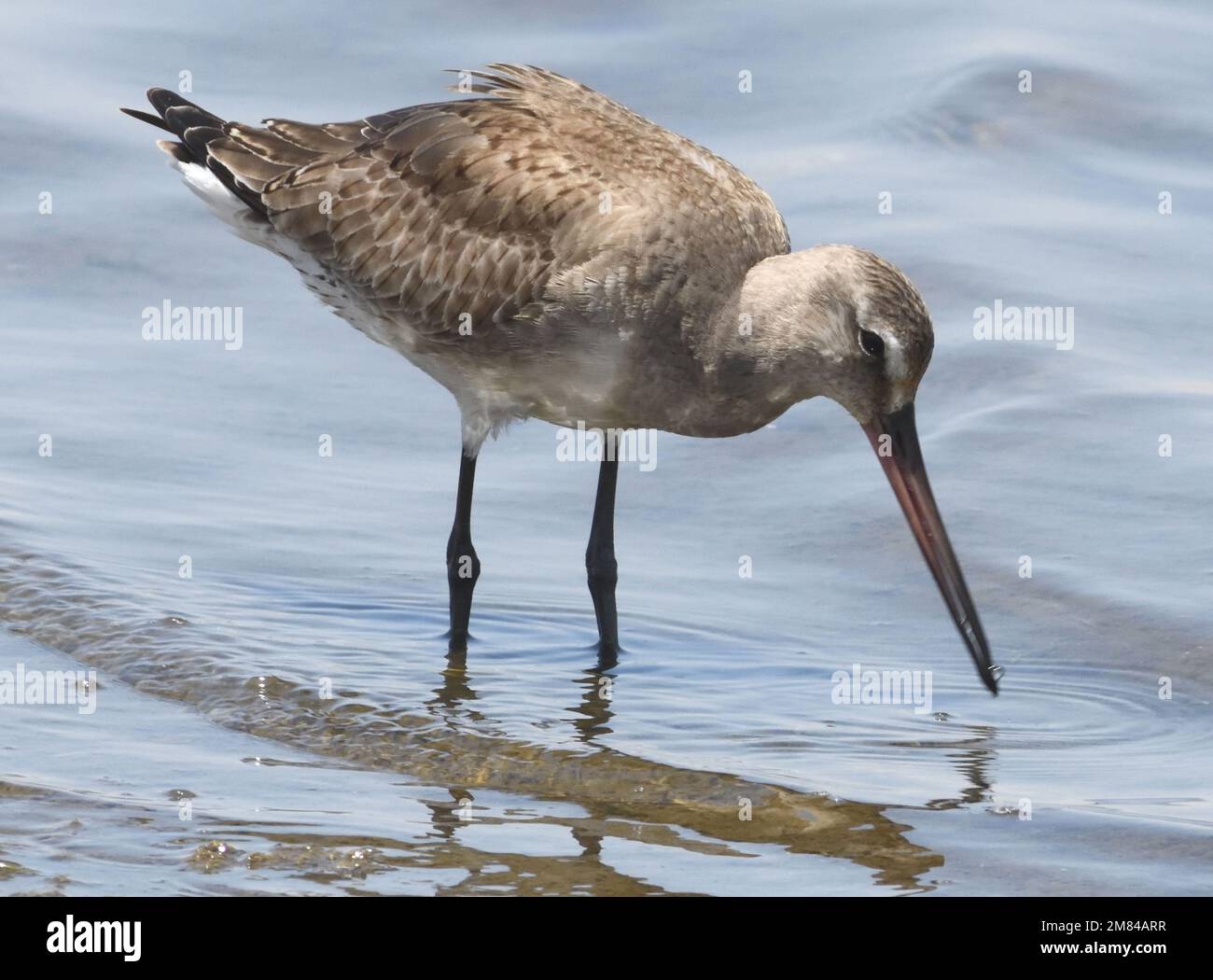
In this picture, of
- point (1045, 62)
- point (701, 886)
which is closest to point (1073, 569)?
point (701, 886)

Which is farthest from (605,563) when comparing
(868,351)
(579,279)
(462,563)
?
(868,351)

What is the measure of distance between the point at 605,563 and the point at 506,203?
1.42m

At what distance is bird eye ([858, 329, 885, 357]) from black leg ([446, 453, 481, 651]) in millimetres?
1800

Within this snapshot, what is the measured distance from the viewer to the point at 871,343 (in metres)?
6.73

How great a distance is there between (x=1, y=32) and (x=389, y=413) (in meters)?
6.26

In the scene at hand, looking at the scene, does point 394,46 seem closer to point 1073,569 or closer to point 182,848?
point 1073,569

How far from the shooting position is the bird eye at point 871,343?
6.70 metres

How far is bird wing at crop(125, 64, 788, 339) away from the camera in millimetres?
7152
